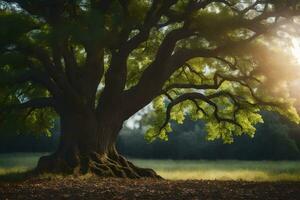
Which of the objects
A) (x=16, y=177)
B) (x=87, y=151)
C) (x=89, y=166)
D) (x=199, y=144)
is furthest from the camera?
(x=199, y=144)

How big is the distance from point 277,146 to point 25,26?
28.4 m

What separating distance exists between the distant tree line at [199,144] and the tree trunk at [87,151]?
17638 mm

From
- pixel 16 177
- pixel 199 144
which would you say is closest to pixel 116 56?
pixel 16 177

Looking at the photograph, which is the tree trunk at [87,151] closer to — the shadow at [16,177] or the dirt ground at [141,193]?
the shadow at [16,177]

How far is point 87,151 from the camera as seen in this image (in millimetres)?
23078

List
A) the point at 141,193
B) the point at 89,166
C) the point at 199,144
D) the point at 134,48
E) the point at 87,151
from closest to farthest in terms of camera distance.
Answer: the point at 141,193 < the point at 89,166 < the point at 134,48 < the point at 87,151 < the point at 199,144

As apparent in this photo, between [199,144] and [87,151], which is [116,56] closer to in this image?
[87,151]

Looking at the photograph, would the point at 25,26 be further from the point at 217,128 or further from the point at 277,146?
the point at 277,146

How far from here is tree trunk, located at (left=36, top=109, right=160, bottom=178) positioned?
22141 millimetres

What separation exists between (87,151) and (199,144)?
2476 cm

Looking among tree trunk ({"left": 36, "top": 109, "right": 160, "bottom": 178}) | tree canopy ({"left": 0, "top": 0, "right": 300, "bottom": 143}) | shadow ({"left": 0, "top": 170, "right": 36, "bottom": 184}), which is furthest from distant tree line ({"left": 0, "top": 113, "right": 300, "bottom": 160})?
shadow ({"left": 0, "top": 170, "right": 36, "bottom": 184})

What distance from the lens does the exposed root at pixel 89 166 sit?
21906mm

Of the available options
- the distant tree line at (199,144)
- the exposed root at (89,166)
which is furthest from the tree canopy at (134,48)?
the distant tree line at (199,144)

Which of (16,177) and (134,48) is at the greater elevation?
(134,48)
